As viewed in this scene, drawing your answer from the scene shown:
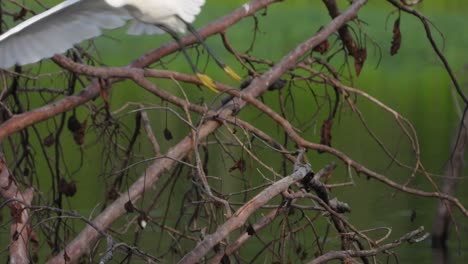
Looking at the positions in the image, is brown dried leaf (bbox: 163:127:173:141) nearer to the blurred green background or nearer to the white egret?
the white egret

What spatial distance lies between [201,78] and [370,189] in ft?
15.1

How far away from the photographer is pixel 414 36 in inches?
484

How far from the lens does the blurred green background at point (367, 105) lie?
7.22 metres

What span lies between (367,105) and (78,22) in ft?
23.9

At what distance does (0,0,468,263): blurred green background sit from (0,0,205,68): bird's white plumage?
8.32 ft

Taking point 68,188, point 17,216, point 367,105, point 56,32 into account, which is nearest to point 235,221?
point 17,216

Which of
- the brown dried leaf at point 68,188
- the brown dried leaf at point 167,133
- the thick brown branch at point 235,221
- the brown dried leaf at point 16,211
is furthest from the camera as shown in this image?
the brown dried leaf at point 68,188

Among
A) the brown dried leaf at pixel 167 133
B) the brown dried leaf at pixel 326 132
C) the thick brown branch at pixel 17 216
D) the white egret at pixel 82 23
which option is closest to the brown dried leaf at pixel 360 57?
the brown dried leaf at pixel 326 132

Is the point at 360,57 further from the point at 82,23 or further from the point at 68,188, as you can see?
the point at 68,188

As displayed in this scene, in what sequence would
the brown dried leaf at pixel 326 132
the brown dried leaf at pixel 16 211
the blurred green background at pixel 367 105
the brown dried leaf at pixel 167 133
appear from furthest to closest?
the blurred green background at pixel 367 105 → the brown dried leaf at pixel 326 132 → the brown dried leaf at pixel 167 133 → the brown dried leaf at pixel 16 211

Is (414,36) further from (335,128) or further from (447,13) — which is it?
(335,128)

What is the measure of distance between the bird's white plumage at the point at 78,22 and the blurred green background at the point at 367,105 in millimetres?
Result: 2536

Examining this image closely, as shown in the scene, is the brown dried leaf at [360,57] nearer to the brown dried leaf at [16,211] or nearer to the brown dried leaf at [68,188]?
the brown dried leaf at [68,188]

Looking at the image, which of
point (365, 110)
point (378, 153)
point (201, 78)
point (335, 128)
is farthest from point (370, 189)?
point (201, 78)
